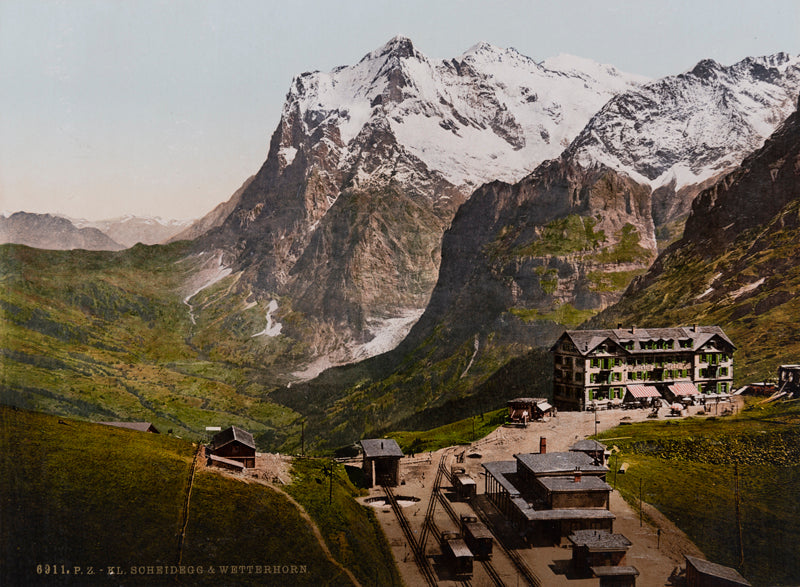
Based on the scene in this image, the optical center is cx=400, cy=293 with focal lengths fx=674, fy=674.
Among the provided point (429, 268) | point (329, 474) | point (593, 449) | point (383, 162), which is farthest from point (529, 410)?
point (383, 162)

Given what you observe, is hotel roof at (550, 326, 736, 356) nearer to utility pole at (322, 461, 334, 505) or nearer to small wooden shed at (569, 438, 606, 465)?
small wooden shed at (569, 438, 606, 465)

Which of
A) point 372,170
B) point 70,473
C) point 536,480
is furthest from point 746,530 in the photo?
point 372,170

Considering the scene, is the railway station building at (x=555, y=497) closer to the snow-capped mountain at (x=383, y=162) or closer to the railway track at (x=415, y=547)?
the railway track at (x=415, y=547)

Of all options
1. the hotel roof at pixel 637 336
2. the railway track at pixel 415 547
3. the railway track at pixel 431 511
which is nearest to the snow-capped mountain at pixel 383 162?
the hotel roof at pixel 637 336

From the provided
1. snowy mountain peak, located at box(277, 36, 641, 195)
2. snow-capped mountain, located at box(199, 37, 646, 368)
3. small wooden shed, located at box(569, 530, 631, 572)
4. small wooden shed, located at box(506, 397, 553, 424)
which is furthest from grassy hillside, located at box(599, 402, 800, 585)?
snow-capped mountain, located at box(199, 37, 646, 368)

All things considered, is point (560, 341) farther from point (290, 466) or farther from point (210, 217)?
point (210, 217)

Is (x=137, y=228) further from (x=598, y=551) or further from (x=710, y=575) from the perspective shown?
(x=710, y=575)
